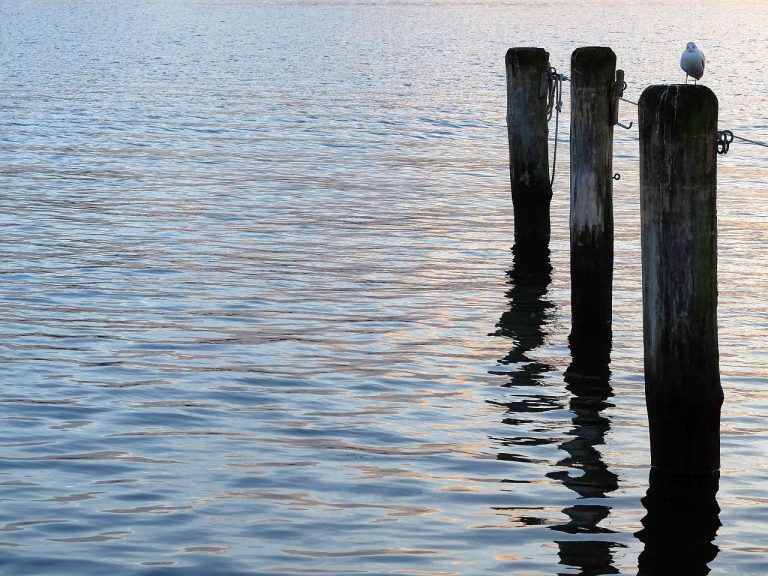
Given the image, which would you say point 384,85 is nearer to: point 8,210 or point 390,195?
point 390,195

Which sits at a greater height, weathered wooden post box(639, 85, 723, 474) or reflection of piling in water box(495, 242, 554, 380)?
weathered wooden post box(639, 85, 723, 474)

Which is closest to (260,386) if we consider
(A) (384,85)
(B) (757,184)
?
(B) (757,184)

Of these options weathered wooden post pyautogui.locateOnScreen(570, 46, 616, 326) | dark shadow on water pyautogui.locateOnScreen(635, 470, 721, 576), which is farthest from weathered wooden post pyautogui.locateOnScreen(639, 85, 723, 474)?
weathered wooden post pyautogui.locateOnScreen(570, 46, 616, 326)

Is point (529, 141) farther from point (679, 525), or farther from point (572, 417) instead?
point (679, 525)

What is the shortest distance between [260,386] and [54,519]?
2817 mm

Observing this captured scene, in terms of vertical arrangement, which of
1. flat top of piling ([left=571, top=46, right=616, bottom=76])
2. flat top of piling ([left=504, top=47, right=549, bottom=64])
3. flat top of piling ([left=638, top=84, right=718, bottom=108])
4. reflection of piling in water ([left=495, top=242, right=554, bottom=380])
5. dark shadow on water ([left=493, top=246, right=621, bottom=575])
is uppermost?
flat top of piling ([left=504, top=47, right=549, bottom=64])

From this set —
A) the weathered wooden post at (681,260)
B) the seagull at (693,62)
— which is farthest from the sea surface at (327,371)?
the seagull at (693,62)

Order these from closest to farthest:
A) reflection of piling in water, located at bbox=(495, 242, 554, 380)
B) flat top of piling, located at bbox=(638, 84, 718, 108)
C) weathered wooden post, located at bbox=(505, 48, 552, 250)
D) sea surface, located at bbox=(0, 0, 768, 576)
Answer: sea surface, located at bbox=(0, 0, 768, 576) < flat top of piling, located at bbox=(638, 84, 718, 108) < reflection of piling in water, located at bbox=(495, 242, 554, 380) < weathered wooden post, located at bbox=(505, 48, 552, 250)

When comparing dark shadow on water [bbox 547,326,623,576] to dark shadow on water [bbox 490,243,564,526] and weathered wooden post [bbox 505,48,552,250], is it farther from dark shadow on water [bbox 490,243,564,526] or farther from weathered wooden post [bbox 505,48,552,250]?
weathered wooden post [bbox 505,48,552,250]

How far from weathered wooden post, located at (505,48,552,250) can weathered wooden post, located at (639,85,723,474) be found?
6.29 metres

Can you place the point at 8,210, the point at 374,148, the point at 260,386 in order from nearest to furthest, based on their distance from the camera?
the point at 260,386, the point at 8,210, the point at 374,148

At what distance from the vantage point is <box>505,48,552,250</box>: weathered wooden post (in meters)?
14.1

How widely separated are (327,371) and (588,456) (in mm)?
2578

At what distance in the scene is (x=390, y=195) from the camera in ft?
65.2
